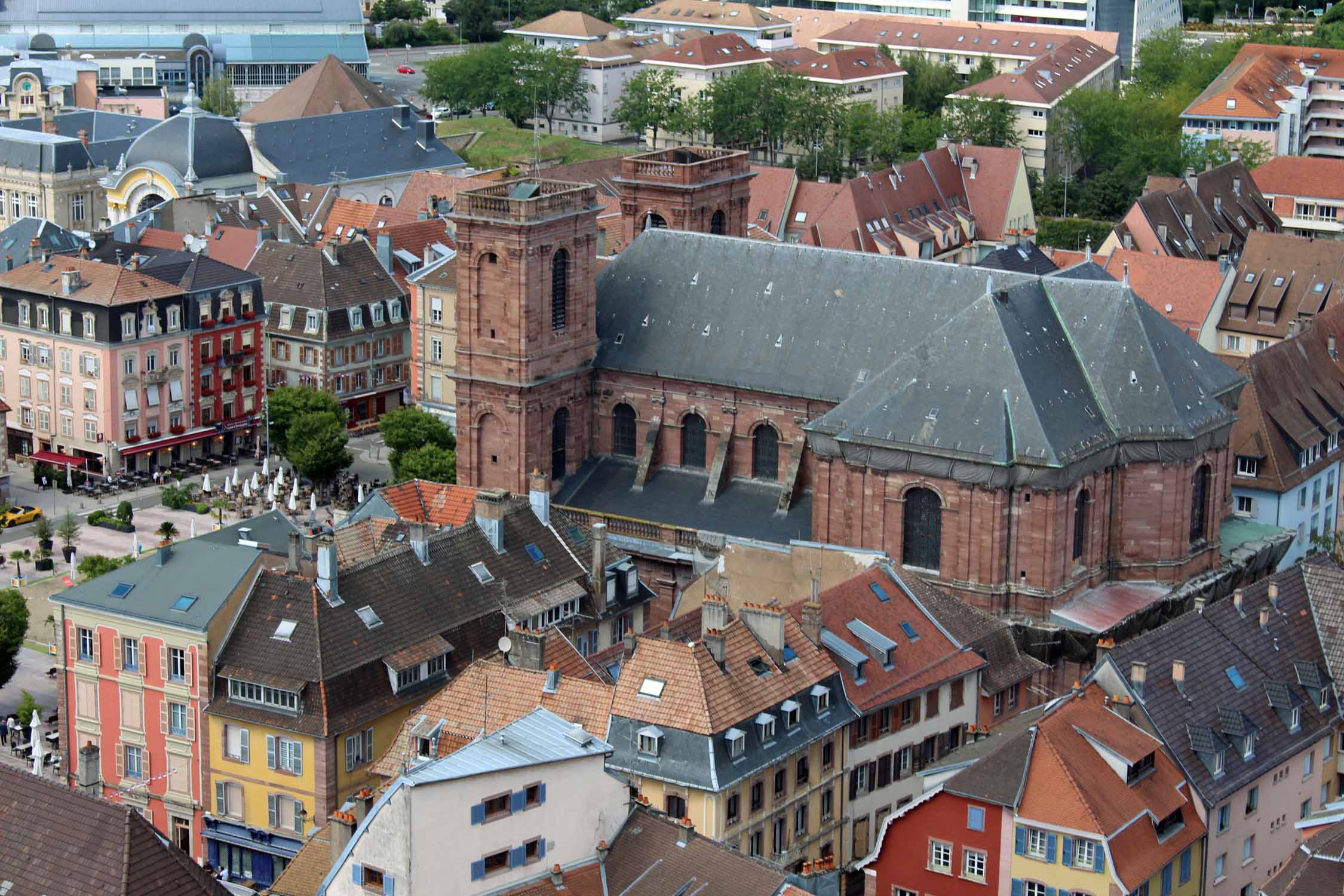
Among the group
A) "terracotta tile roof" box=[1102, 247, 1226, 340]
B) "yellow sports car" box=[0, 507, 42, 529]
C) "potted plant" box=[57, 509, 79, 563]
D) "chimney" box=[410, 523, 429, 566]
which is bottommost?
"yellow sports car" box=[0, 507, 42, 529]

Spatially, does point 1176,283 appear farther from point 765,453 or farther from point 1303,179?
point 765,453

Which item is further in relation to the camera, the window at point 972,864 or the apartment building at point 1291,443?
the apartment building at point 1291,443

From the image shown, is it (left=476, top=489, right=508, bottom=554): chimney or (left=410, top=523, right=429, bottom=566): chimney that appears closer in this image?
(left=410, top=523, right=429, bottom=566): chimney

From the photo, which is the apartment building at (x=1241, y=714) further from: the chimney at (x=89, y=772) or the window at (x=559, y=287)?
the window at (x=559, y=287)

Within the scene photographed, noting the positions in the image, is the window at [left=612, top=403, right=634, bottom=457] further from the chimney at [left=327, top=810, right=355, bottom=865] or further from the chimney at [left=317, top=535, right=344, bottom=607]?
the chimney at [left=327, top=810, right=355, bottom=865]

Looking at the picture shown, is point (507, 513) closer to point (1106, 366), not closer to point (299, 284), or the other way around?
point (1106, 366)

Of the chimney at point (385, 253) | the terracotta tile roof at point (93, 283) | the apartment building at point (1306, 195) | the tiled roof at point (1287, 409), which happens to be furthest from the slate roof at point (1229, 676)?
the apartment building at point (1306, 195)

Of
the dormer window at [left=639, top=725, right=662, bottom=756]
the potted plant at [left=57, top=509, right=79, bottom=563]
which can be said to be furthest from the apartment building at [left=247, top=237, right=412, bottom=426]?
the dormer window at [left=639, top=725, right=662, bottom=756]
